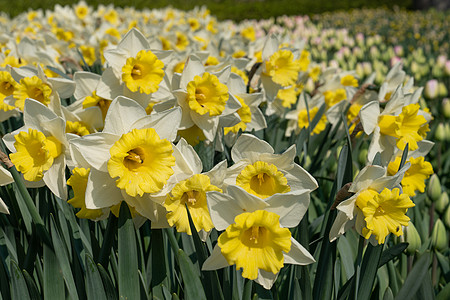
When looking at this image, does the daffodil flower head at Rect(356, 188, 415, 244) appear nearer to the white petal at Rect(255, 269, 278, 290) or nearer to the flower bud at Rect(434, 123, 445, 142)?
the white petal at Rect(255, 269, 278, 290)

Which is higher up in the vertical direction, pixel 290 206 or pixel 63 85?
pixel 63 85

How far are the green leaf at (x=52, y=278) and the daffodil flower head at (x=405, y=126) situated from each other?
1.20 m

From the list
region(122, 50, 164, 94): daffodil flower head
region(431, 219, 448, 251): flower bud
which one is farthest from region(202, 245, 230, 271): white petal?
region(431, 219, 448, 251): flower bud

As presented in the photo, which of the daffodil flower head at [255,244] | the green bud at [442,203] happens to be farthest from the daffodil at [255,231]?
the green bud at [442,203]

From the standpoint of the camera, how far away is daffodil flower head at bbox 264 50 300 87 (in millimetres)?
2051

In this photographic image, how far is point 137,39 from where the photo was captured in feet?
5.37

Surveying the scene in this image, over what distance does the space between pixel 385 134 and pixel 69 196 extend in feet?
3.82

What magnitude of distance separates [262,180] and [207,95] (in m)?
0.44

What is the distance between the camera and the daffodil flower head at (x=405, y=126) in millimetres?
1561

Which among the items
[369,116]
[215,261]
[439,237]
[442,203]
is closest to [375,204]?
[215,261]

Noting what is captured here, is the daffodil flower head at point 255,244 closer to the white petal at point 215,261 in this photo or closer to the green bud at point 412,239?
the white petal at point 215,261

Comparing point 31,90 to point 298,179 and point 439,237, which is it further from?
point 439,237

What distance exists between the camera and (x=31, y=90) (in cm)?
160

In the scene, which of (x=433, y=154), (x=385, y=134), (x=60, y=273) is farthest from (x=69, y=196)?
(x=433, y=154)
